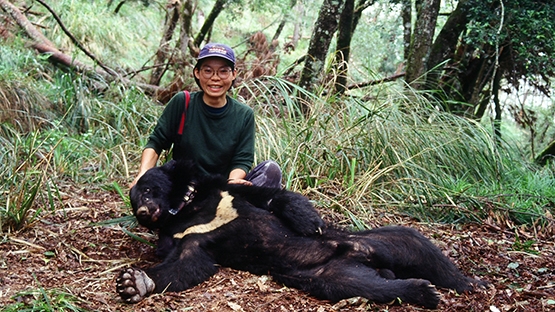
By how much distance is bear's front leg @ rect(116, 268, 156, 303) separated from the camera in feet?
8.30

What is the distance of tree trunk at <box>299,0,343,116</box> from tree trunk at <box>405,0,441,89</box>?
0.97 m

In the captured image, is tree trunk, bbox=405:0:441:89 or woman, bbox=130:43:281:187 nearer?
woman, bbox=130:43:281:187

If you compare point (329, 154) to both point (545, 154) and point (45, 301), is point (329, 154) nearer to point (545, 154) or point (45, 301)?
point (45, 301)

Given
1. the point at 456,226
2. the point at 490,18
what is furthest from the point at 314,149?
the point at 490,18

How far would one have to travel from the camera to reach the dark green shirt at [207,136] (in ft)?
11.6

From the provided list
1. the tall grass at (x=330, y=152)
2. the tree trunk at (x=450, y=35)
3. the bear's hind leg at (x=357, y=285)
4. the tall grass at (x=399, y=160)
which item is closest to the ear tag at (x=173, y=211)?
the bear's hind leg at (x=357, y=285)

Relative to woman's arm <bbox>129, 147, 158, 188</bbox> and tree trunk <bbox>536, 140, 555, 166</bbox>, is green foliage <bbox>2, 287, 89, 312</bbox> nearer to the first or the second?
woman's arm <bbox>129, 147, 158, 188</bbox>

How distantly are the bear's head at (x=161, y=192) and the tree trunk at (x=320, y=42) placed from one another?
2.59 m

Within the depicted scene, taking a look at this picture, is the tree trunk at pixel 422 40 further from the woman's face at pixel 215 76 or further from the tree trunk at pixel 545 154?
the woman's face at pixel 215 76

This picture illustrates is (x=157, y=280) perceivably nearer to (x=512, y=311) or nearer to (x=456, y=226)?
(x=512, y=311)

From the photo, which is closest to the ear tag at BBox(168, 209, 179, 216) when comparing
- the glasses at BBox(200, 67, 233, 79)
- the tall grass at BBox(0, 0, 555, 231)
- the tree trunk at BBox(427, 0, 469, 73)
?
the glasses at BBox(200, 67, 233, 79)

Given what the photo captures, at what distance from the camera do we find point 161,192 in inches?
123

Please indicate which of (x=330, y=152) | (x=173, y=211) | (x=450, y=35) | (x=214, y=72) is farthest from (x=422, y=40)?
(x=173, y=211)

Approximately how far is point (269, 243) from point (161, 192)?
69 centimetres
